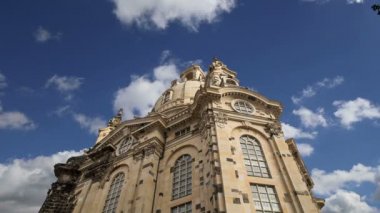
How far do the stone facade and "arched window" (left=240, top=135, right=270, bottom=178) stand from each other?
92mm

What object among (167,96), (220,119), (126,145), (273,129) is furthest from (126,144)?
(273,129)

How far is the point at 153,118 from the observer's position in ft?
111

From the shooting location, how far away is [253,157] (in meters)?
25.9

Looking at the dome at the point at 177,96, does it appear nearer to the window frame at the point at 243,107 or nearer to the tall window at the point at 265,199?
the window frame at the point at 243,107

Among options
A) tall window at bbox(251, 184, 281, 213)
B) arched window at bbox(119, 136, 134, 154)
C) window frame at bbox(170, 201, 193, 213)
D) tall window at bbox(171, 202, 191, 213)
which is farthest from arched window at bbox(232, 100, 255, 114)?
arched window at bbox(119, 136, 134, 154)

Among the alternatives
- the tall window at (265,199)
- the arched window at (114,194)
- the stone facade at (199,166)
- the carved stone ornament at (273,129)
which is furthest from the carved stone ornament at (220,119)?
the arched window at (114,194)

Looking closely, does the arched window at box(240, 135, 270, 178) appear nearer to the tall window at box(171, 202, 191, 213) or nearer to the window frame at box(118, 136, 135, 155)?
the tall window at box(171, 202, 191, 213)

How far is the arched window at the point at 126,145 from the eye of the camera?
3497cm

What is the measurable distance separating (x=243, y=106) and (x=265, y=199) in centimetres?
1177

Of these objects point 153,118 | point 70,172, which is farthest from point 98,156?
point 153,118

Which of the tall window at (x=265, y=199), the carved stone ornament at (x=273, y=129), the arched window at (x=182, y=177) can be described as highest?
the carved stone ornament at (x=273, y=129)

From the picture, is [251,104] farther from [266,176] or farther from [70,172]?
[70,172]

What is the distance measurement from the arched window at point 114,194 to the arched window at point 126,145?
3521 mm

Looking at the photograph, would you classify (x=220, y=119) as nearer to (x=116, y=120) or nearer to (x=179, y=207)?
(x=179, y=207)
